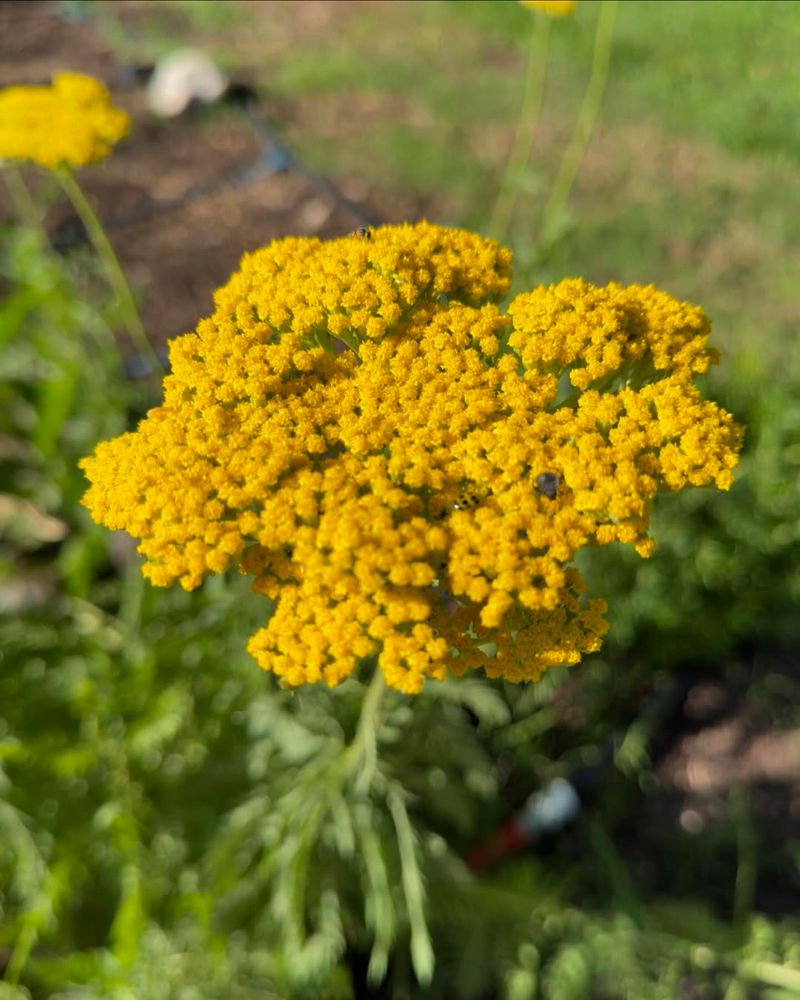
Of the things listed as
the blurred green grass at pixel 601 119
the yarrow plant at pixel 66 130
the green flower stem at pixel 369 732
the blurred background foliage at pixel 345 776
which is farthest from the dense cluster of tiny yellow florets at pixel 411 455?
the blurred green grass at pixel 601 119

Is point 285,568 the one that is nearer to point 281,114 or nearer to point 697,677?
point 697,677

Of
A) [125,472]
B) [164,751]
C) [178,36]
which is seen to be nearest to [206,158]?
[178,36]

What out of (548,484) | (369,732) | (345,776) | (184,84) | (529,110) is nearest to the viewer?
(548,484)

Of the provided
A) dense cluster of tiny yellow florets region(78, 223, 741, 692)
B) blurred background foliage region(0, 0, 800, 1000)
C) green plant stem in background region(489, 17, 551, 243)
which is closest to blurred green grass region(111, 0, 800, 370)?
green plant stem in background region(489, 17, 551, 243)

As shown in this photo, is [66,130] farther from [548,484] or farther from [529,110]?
[529,110]

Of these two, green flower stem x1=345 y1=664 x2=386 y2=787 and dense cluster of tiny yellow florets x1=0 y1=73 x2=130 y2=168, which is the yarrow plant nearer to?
dense cluster of tiny yellow florets x1=0 y1=73 x2=130 y2=168

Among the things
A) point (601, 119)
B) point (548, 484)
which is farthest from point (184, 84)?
point (548, 484)

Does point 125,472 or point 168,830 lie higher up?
point 125,472
